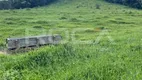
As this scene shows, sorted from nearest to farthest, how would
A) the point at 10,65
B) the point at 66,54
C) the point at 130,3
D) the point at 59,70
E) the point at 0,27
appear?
the point at 59,70
the point at 10,65
the point at 66,54
the point at 0,27
the point at 130,3

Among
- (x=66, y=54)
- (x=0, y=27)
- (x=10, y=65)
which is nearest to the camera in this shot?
(x=10, y=65)

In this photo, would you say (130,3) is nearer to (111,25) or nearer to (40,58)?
(111,25)

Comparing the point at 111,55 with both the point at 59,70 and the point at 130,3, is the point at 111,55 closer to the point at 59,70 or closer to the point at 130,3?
the point at 59,70

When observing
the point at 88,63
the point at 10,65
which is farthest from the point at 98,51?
the point at 10,65

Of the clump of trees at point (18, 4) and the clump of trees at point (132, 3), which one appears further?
the clump of trees at point (132, 3)

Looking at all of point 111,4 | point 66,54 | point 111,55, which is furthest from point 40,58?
point 111,4

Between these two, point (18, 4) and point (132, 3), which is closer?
point (18, 4)

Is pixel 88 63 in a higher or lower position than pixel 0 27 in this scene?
A: higher

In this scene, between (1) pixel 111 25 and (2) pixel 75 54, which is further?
(1) pixel 111 25

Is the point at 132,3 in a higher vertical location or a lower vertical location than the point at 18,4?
lower

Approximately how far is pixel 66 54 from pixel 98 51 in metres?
2.31

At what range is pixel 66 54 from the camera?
2033cm

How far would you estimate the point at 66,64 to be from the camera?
18516 millimetres

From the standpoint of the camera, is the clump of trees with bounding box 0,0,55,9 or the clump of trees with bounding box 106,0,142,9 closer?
the clump of trees with bounding box 0,0,55,9
